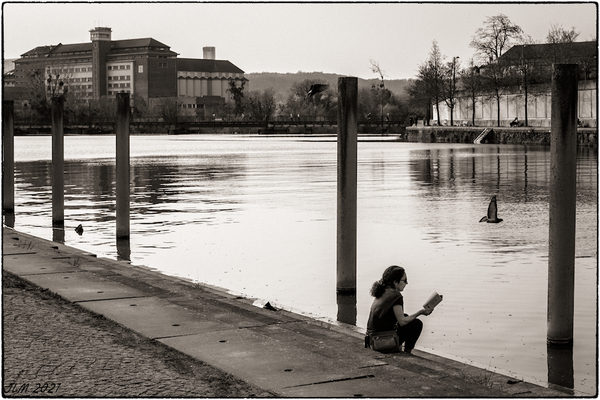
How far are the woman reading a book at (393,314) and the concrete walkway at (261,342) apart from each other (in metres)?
0.19

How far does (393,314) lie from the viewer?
827 centimetres

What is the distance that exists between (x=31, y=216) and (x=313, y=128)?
485 ft

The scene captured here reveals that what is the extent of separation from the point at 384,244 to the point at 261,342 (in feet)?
32.9

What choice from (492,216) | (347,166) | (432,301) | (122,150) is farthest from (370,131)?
(432,301)

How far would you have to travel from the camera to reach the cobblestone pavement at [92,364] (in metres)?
6.41

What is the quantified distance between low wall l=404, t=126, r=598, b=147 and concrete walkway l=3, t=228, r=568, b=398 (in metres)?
61.6

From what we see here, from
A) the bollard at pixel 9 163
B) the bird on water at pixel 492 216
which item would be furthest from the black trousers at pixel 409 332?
the bollard at pixel 9 163

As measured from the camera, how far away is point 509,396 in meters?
6.52

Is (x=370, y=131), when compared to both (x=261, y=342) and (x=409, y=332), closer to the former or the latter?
(x=409, y=332)

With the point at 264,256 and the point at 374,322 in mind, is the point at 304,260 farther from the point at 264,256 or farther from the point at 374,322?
the point at 374,322

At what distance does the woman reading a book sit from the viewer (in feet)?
26.8

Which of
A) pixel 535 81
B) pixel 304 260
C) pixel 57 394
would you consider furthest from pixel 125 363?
pixel 535 81

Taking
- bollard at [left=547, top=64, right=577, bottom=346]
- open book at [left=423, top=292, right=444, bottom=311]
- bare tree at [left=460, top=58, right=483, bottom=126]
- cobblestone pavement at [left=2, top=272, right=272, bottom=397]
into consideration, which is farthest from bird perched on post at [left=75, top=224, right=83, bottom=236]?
bare tree at [left=460, top=58, right=483, bottom=126]

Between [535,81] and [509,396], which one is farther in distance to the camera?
[535,81]
